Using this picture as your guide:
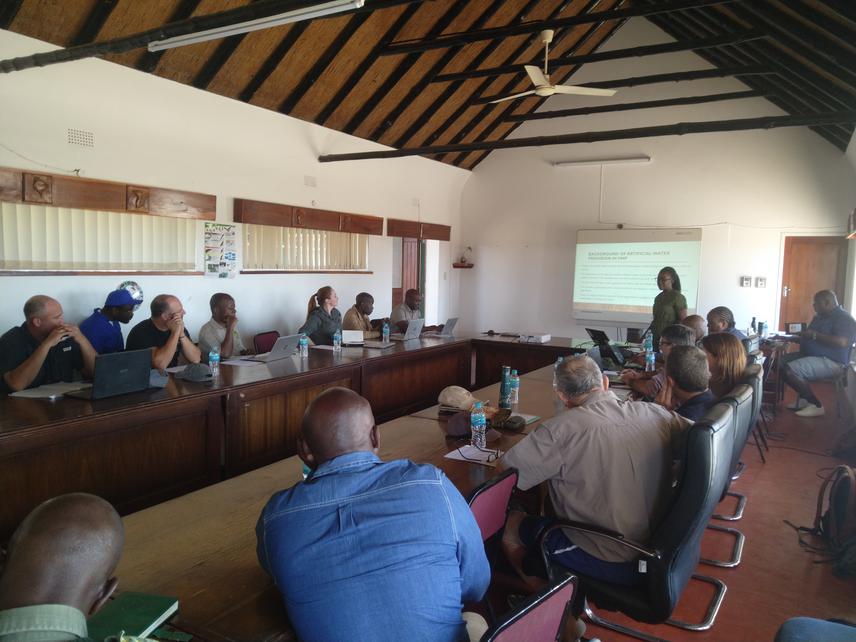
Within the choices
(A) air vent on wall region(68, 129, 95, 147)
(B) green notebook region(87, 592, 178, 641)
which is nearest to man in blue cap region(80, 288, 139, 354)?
(A) air vent on wall region(68, 129, 95, 147)

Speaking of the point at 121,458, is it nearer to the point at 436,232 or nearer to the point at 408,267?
the point at 436,232

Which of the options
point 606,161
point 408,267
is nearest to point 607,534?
point 606,161

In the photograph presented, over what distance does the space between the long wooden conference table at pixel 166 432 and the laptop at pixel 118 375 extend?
59 millimetres

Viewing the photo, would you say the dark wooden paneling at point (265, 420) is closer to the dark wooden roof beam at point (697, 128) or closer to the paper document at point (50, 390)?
the paper document at point (50, 390)

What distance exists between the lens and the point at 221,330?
4.61 metres

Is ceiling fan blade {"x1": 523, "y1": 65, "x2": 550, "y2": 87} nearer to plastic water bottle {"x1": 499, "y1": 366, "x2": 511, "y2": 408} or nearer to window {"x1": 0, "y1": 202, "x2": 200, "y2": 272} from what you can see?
plastic water bottle {"x1": 499, "y1": 366, "x2": 511, "y2": 408}

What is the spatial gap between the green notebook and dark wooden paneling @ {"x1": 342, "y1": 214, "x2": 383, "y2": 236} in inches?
252

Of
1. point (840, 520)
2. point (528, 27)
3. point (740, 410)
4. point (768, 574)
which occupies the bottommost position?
point (768, 574)

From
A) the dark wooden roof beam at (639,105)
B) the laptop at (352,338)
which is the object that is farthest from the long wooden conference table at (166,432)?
the dark wooden roof beam at (639,105)

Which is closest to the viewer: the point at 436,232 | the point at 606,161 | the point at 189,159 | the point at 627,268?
the point at 189,159

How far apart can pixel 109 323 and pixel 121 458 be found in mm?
1295

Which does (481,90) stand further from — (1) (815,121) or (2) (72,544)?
(2) (72,544)

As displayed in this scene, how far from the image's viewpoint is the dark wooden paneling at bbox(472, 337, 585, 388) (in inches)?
244

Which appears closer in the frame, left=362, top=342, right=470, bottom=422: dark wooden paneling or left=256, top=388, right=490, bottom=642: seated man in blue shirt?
left=256, top=388, right=490, bottom=642: seated man in blue shirt
